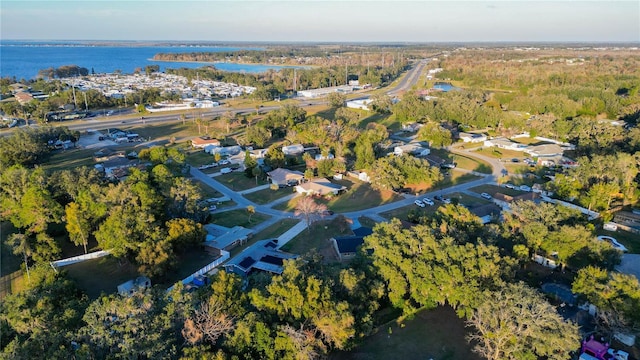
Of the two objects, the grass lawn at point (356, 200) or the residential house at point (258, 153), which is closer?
the grass lawn at point (356, 200)

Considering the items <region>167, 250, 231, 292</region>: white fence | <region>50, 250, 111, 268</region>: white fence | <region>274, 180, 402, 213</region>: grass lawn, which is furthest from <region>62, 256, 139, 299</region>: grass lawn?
<region>274, 180, 402, 213</region>: grass lawn

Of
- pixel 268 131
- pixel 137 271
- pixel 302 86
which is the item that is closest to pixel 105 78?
pixel 302 86

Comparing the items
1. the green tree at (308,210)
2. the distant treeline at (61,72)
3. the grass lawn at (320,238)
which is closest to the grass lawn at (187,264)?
the grass lawn at (320,238)

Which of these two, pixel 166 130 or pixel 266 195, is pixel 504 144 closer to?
pixel 266 195

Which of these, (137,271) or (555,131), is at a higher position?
(555,131)

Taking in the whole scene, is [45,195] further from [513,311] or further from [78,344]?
[513,311]

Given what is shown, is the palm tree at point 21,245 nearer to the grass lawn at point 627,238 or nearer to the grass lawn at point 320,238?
the grass lawn at point 320,238
